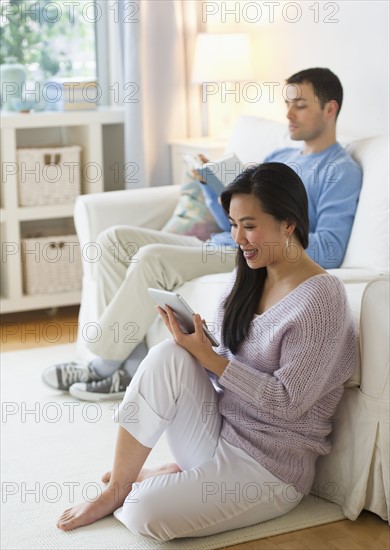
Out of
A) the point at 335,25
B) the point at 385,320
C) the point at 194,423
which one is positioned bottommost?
the point at 194,423

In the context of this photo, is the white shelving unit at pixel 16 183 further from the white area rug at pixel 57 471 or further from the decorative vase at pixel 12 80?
the white area rug at pixel 57 471

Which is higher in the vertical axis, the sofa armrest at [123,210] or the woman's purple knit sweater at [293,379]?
the sofa armrest at [123,210]

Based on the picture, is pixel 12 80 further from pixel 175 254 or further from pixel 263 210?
pixel 263 210

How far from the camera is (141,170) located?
14.3 feet

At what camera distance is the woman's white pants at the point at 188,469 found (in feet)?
6.98

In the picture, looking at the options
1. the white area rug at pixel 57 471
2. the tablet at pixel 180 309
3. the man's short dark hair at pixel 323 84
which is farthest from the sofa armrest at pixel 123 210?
the tablet at pixel 180 309

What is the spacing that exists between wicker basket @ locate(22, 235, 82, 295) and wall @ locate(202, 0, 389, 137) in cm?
91

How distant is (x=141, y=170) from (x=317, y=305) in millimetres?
2353

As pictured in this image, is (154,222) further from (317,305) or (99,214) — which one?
(317,305)

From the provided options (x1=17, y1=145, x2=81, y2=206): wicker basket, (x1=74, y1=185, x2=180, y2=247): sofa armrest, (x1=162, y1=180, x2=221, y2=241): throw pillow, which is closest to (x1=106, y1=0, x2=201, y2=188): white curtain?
(x1=17, y1=145, x2=81, y2=206): wicker basket

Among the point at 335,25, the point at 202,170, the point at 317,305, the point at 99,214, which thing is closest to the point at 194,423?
the point at 317,305

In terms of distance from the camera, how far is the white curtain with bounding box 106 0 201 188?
4.32 metres

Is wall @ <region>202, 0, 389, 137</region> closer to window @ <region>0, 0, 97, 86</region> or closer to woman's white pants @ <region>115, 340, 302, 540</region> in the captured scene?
window @ <region>0, 0, 97, 86</region>

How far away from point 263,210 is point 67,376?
1283 mm
